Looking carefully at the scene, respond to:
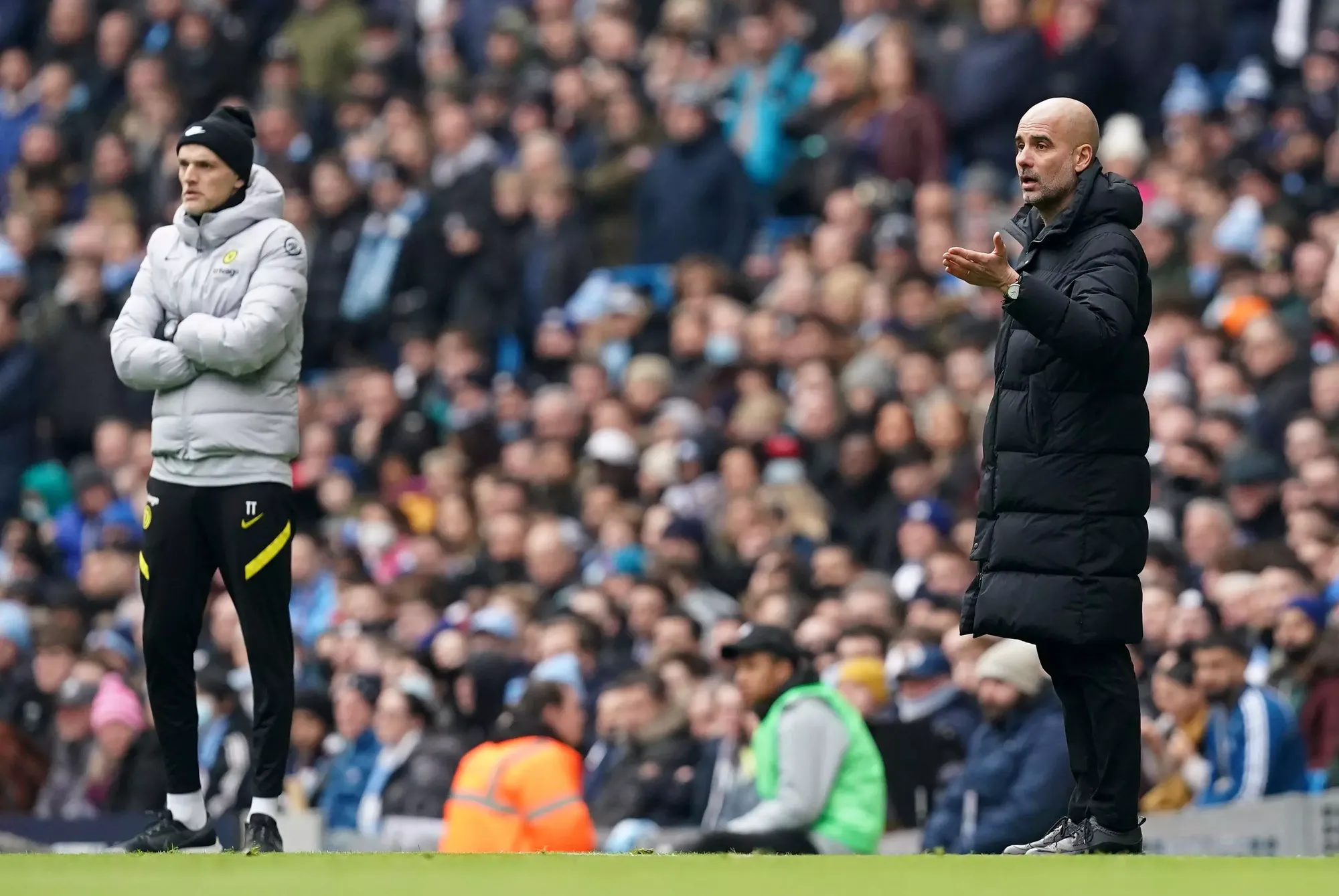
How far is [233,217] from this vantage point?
8766mm

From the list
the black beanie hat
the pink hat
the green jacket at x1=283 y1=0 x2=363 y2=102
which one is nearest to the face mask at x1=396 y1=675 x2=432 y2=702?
the pink hat

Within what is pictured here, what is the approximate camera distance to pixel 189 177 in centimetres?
874

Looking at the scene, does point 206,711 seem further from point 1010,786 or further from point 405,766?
point 1010,786

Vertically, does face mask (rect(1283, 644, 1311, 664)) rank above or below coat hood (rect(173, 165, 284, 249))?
below

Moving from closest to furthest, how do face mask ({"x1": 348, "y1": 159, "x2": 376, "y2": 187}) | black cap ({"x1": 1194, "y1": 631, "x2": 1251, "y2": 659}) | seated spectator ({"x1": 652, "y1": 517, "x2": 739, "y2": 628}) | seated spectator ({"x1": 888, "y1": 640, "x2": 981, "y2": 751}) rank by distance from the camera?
black cap ({"x1": 1194, "y1": 631, "x2": 1251, "y2": 659}) → seated spectator ({"x1": 888, "y1": 640, "x2": 981, "y2": 751}) → seated spectator ({"x1": 652, "y1": 517, "x2": 739, "y2": 628}) → face mask ({"x1": 348, "y1": 159, "x2": 376, "y2": 187})

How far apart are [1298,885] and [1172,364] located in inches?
334

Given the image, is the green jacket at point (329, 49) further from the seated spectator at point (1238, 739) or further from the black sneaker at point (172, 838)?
the black sneaker at point (172, 838)

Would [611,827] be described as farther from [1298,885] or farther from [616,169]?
[616,169]

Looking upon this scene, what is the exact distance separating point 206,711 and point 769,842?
17.3ft

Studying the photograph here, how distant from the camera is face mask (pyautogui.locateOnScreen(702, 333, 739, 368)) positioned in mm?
17234

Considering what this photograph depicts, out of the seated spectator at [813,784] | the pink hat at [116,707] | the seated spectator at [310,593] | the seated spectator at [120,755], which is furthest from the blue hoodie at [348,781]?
the seated spectator at [813,784]

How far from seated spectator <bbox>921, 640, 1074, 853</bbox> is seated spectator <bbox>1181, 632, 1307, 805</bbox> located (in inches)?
30.5

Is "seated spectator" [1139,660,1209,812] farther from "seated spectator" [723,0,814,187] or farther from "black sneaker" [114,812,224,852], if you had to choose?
"seated spectator" [723,0,814,187]

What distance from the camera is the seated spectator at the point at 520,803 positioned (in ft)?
35.8
